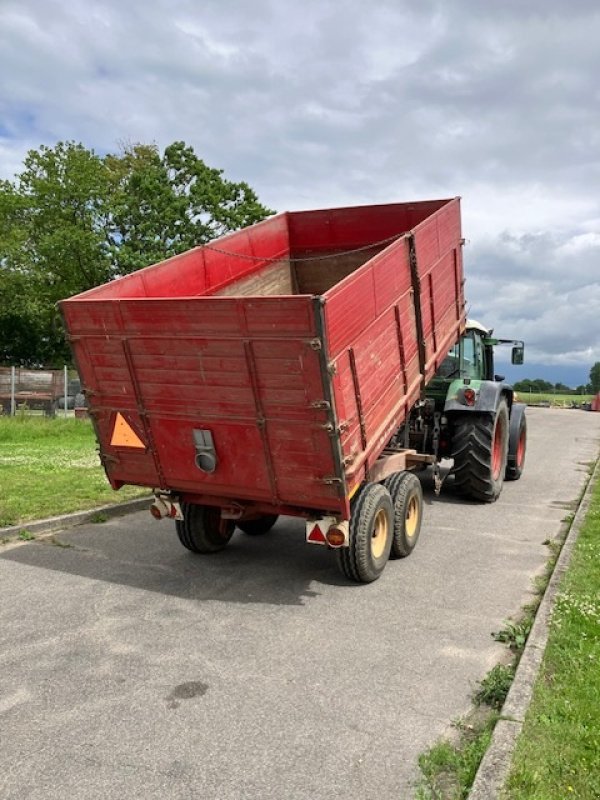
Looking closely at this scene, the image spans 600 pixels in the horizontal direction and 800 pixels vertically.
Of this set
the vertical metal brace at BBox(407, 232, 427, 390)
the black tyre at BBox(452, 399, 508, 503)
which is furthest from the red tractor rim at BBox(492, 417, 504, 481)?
the vertical metal brace at BBox(407, 232, 427, 390)

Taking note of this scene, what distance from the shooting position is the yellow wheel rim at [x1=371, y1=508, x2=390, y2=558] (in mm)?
6105

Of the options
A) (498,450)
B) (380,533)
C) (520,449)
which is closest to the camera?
(380,533)

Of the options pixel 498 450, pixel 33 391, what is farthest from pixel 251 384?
pixel 33 391

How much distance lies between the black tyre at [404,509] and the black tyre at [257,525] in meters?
1.58

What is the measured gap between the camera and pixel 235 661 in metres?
4.46

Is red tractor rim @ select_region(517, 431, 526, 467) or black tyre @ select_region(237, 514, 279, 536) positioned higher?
red tractor rim @ select_region(517, 431, 526, 467)

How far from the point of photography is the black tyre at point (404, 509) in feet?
21.6

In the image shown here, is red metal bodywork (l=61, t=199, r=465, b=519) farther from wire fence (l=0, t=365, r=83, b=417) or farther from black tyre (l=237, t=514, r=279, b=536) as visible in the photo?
wire fence (l=0, t=365, r=83, b=417)

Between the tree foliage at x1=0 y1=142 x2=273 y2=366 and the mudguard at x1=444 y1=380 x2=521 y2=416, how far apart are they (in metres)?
20.9

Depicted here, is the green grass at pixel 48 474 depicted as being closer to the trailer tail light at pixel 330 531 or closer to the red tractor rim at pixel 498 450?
the trailer tail light at pixel 330 531

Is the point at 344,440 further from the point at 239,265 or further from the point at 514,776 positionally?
the point at 239,265

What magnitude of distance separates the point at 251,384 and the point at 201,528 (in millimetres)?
2212

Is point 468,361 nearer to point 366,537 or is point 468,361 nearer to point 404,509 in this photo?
point 404,509

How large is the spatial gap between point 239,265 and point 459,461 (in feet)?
13.0
